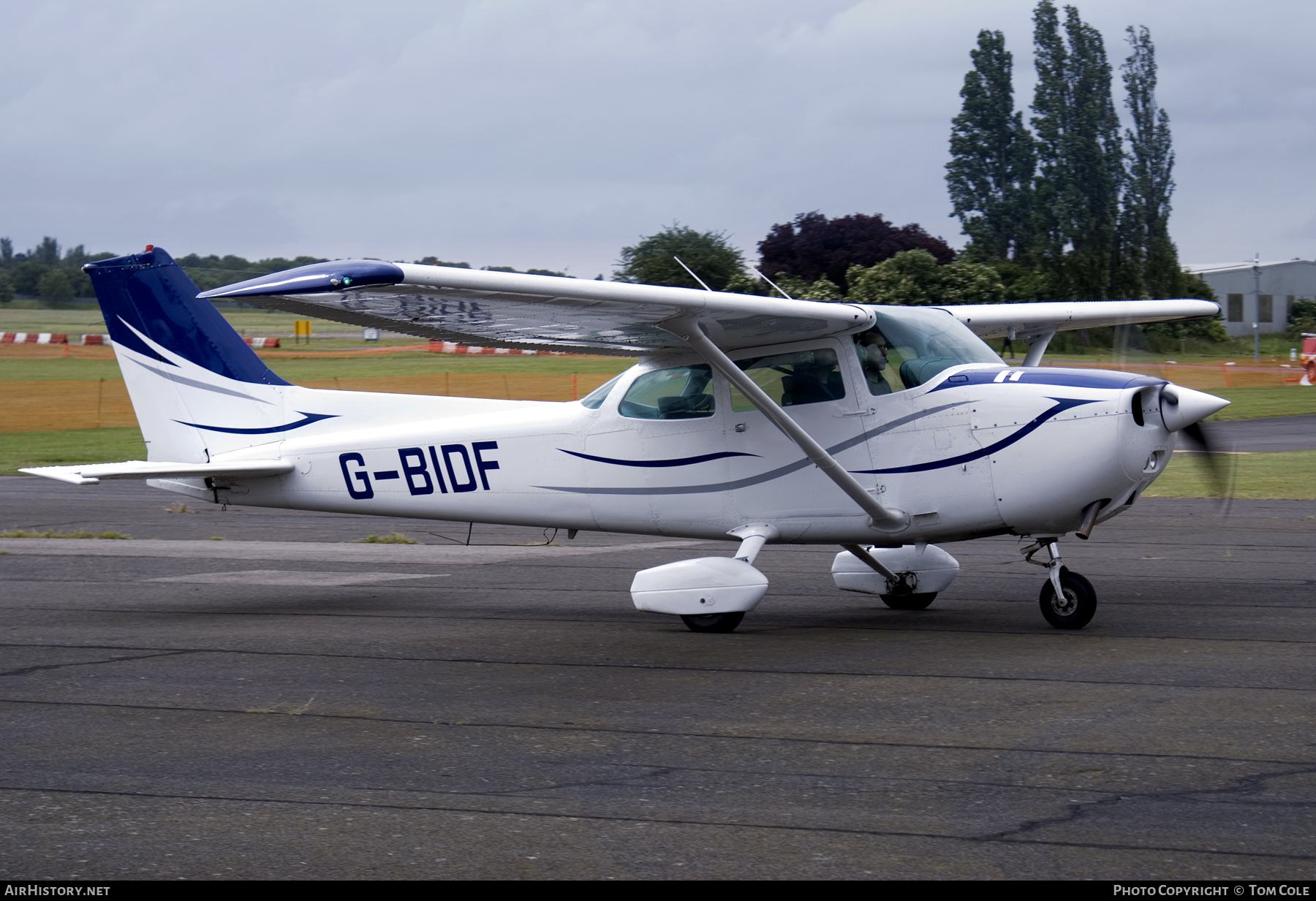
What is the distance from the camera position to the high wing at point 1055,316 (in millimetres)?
10422

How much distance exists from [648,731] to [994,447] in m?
3.39

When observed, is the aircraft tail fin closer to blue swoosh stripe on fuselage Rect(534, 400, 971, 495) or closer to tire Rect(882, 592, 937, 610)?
blue swoosh stripe on fuselage Rect(534, 400, 971, 495)

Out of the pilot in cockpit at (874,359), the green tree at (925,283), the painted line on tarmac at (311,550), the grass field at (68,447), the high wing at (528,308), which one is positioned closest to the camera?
the high wing at (528,308)

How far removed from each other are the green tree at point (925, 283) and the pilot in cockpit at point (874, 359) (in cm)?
3281

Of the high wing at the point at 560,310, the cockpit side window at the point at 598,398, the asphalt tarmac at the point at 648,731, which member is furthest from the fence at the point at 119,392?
the high wing at the point at 560,310

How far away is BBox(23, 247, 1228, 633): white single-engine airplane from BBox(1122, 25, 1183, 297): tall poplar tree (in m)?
48.1

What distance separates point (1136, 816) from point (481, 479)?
6180mm

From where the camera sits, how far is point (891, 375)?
29.5 feet

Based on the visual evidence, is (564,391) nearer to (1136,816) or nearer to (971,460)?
(971,460)

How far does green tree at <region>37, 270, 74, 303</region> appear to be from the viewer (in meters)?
82.2

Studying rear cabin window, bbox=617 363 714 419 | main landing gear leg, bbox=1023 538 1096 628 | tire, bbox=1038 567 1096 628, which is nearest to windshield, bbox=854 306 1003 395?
rear cabin window, bbox=617 363 714 419

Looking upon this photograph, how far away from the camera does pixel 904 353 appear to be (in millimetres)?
9008

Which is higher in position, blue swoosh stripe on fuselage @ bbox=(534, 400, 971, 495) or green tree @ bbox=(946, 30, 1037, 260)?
green tree @ bbox=(946, 30, 1037, 260)

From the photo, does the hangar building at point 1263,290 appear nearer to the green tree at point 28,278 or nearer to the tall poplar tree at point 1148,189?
the tall poplar tree at point 1148,189
